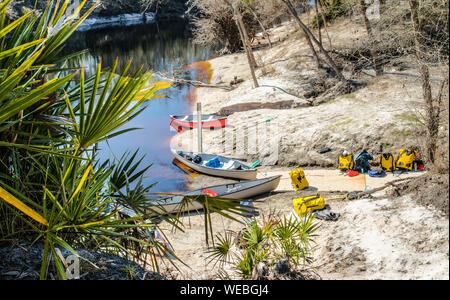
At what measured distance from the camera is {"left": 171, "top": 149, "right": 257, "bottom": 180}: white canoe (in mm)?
16750

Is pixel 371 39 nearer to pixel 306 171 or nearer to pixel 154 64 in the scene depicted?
pixel 306 171

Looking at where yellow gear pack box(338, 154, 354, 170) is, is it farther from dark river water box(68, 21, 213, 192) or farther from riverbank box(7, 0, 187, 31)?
riverbank box(7, 0, 187, 31)

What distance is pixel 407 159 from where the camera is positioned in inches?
552

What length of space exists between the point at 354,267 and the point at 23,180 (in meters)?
4.70

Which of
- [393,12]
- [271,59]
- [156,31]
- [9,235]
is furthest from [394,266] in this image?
[156,31]

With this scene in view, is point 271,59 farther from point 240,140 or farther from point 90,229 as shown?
point 90,229

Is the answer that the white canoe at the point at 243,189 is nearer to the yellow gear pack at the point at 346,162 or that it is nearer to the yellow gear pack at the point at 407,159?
the yellow gear pack at the point at 346,162

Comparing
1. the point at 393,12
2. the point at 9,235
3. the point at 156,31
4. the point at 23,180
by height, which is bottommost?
the point at 9,235

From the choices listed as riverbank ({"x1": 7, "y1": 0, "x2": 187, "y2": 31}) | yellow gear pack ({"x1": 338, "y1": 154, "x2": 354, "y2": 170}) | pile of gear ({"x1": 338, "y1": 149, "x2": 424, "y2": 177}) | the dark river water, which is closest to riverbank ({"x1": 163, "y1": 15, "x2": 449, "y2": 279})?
pile of gear ({"x1": 338, "y1": 149, "x2": 424, "y2": 177})

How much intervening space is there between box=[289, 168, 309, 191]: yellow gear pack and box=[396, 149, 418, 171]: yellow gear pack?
3033mm

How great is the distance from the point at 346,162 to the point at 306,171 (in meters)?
1.63

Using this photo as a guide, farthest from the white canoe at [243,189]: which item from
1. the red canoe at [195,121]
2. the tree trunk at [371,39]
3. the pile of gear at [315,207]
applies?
the tree trunk at [371,39]

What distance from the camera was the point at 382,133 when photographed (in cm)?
1636
